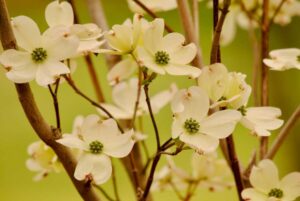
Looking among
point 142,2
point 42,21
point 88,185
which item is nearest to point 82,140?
point 88,185

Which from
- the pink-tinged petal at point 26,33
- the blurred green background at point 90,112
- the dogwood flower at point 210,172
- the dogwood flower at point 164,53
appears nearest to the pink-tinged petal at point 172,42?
the dogwood flower at point 164,53

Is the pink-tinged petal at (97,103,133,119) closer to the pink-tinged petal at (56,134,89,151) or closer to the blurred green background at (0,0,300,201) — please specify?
the pink-tinged petal at (56,134,89,151)

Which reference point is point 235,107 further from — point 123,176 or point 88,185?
point 123,176

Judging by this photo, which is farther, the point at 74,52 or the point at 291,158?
the point at 291,158

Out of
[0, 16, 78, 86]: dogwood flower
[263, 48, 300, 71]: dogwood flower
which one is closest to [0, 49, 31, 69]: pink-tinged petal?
[0, 16, 78, 86]: dogwood flower

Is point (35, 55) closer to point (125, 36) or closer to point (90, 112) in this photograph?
point (125, 36)

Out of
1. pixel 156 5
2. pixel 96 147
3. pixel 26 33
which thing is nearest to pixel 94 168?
pixel 96 147
